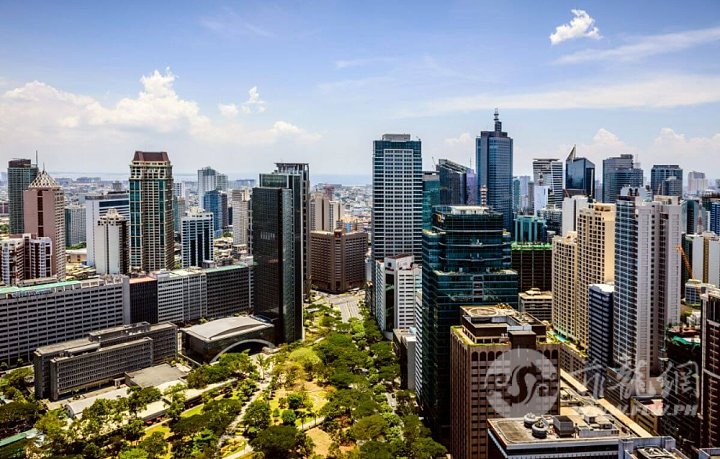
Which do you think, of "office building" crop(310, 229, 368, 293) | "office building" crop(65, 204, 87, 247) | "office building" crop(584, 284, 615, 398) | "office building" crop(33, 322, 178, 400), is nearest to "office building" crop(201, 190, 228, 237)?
"office building" crop(65, 204, 87, 247)

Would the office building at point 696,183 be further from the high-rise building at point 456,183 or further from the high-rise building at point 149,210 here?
the high-rise building at point 149,210

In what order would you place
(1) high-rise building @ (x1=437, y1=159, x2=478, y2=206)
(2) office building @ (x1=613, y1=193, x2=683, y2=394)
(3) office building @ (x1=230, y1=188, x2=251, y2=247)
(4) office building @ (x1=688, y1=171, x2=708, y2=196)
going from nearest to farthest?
1. (2) office building @ (x1=613, y1=193, x2=683, y2=394)
2. (4) office building @ (x1=688, y1=171, x2=708, y2=196)
3. (1) high-rise building @ (x1=437, y1=159, x2=478, y2=206)
4. (3) office building @ (x1=230, y1=188, x2=251, y2=247)

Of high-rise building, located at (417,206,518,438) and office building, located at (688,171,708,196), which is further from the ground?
office building, located at (688,171,708,196)

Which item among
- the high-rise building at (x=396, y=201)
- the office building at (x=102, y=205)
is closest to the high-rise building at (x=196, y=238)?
the office building at (x=102, y=205)

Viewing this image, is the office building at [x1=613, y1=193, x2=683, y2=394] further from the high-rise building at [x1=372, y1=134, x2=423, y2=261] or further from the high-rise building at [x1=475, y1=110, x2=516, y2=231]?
the high-rise building at [x1=475, y1=110, x2=516, y2=231]

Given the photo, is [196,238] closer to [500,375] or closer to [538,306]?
[538,306]

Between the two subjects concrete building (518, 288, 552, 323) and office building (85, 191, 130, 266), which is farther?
office building (85, 191, 130, 266)
